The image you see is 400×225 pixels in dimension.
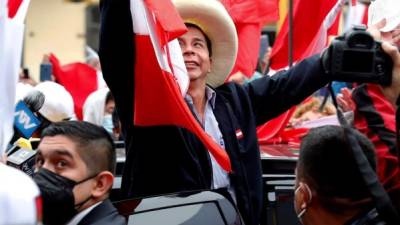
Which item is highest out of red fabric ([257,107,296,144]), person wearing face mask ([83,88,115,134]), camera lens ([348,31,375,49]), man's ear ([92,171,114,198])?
camera lens ([348,31,375,49])

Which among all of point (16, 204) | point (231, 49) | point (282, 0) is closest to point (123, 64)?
point (231, 49)

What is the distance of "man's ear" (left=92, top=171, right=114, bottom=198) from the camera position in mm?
3447

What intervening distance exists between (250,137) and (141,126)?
0.54 metres

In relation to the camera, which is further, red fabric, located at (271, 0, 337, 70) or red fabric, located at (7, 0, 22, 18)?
red fabric, located at (271, 0, 337, 70)

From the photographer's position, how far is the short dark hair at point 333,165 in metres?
2.83

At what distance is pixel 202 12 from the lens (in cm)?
435

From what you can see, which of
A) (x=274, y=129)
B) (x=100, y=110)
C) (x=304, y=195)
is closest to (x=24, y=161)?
(x=304, y=195)

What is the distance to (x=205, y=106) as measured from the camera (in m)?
4.32

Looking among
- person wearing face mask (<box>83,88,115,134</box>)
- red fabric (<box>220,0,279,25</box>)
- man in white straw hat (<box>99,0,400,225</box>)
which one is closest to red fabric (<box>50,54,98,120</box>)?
person wearing face mask (<box>83,88,115,134</box>)

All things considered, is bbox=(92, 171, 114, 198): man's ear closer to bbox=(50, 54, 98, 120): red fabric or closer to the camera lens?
the camera lens

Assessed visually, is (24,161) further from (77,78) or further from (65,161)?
(77,78)

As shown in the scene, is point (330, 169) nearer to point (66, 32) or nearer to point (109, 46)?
point (109, 46)

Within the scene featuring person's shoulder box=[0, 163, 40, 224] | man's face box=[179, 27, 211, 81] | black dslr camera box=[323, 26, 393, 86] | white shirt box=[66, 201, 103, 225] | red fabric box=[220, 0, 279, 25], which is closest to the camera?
person's shoulder box=[0, 163, 40, 224]

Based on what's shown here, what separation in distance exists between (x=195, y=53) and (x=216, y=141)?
431 mm
